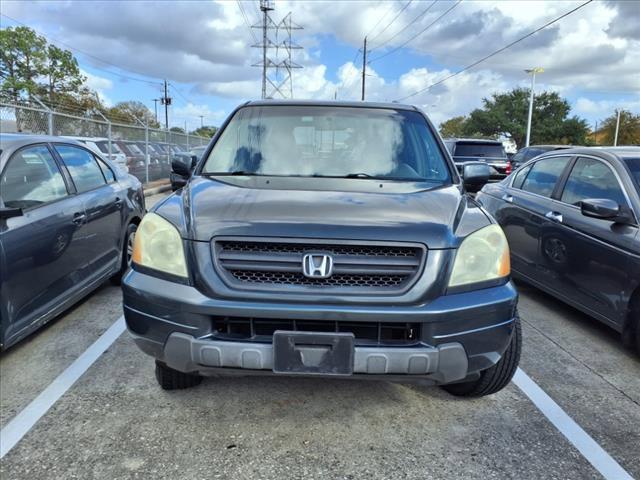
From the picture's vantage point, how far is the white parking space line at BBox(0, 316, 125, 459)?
2.66 m

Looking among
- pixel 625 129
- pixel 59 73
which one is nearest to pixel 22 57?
pixel 59 73

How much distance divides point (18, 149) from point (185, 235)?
206 centimetres

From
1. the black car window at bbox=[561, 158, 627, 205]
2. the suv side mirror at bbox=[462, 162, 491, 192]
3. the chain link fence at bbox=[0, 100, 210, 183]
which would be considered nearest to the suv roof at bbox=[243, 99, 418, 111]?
the suv side mirror at bbox=[462, 162, 491, 192]

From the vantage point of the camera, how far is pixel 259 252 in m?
2.38

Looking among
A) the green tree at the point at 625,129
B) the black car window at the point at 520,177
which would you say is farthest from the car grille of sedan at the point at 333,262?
the green tree at the point at 625,129

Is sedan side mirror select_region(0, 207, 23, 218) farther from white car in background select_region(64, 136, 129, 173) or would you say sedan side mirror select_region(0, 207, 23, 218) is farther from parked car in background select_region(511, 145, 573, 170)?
parked car in background select_region(511, 145, 573, 170)

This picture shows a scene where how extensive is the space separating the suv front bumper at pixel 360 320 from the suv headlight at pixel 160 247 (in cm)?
7

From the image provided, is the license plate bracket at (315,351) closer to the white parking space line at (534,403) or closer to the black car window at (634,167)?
the white parking space line at (534,403)

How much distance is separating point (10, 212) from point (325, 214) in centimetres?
212

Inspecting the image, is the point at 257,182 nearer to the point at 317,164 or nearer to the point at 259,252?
the point at 317,164

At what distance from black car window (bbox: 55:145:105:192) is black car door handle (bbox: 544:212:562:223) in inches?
163

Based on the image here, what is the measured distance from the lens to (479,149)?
1446cm

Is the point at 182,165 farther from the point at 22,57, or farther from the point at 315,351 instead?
the point at 22,57

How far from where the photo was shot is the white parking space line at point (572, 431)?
96.8 inches
